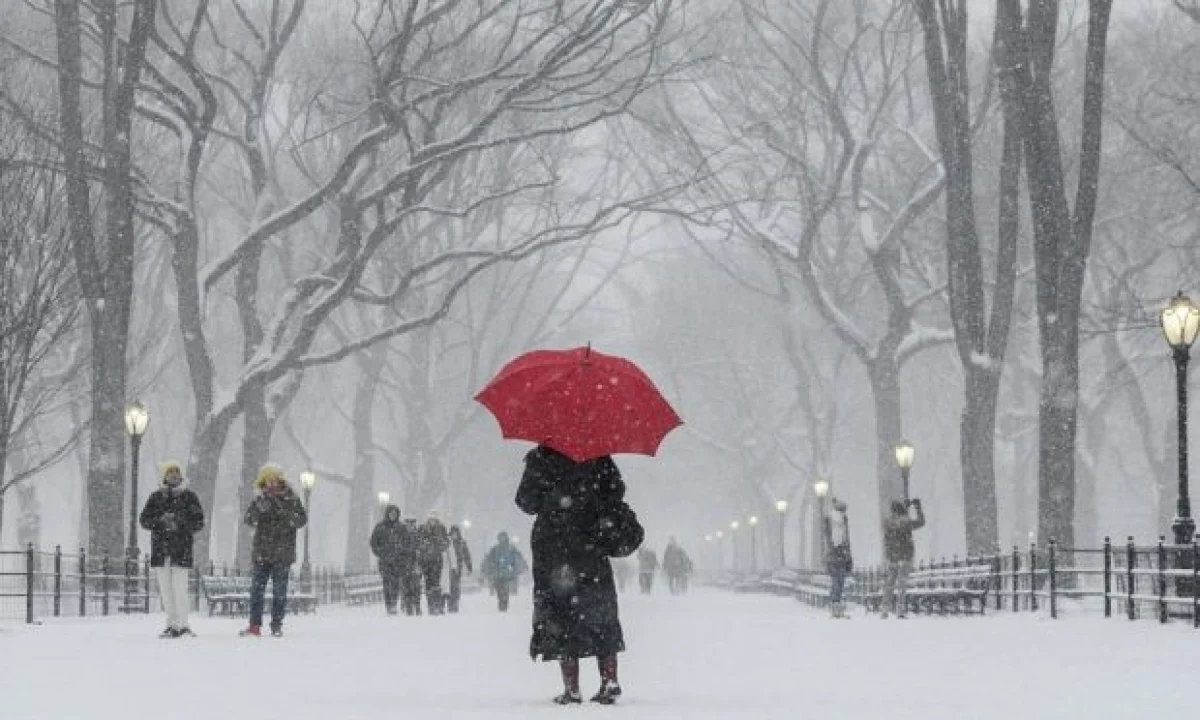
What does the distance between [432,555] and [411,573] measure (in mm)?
912

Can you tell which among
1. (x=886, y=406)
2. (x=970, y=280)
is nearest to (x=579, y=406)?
(x=970, y=280)

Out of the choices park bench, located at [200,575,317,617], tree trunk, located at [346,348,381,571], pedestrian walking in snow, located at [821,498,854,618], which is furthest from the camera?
tree trunk, located at [346,348,381,571]

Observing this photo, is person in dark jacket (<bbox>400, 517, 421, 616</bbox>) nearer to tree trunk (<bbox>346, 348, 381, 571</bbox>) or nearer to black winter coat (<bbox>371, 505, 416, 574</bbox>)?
black winter coat (<bbox>371, 505, 416, 574</bbox>)

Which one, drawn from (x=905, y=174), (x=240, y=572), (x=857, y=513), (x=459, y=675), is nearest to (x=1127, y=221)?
(x=905, y=174)

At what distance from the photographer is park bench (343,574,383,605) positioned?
134 ft

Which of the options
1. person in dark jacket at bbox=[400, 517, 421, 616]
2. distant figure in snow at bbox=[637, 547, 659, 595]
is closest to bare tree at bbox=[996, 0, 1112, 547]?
person in dark jacket at bbox=[400, 517, 421, 616]

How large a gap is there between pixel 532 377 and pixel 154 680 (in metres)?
3.72

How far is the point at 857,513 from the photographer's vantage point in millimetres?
89125

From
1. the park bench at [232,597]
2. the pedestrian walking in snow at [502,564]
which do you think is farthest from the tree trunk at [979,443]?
the park bench at [232,597]

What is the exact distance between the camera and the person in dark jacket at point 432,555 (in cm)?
3123

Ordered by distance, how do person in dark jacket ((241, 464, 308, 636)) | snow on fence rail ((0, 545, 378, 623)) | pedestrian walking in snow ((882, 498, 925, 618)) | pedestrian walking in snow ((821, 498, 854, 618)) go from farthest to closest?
pedestrian walking in snow ((821, 498, 854, 618)) → pedestrian walking in snow ((882, 498, 925, 618)) → snow on fence rail ((0, 545, 378, 623)) → person in dark jacket ((241, 464, 308, 636))

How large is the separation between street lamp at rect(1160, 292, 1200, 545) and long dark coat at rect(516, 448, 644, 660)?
11458 millimetres

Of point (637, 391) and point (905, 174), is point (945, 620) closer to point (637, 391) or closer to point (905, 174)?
point (637, 391)

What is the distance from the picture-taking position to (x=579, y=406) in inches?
448
